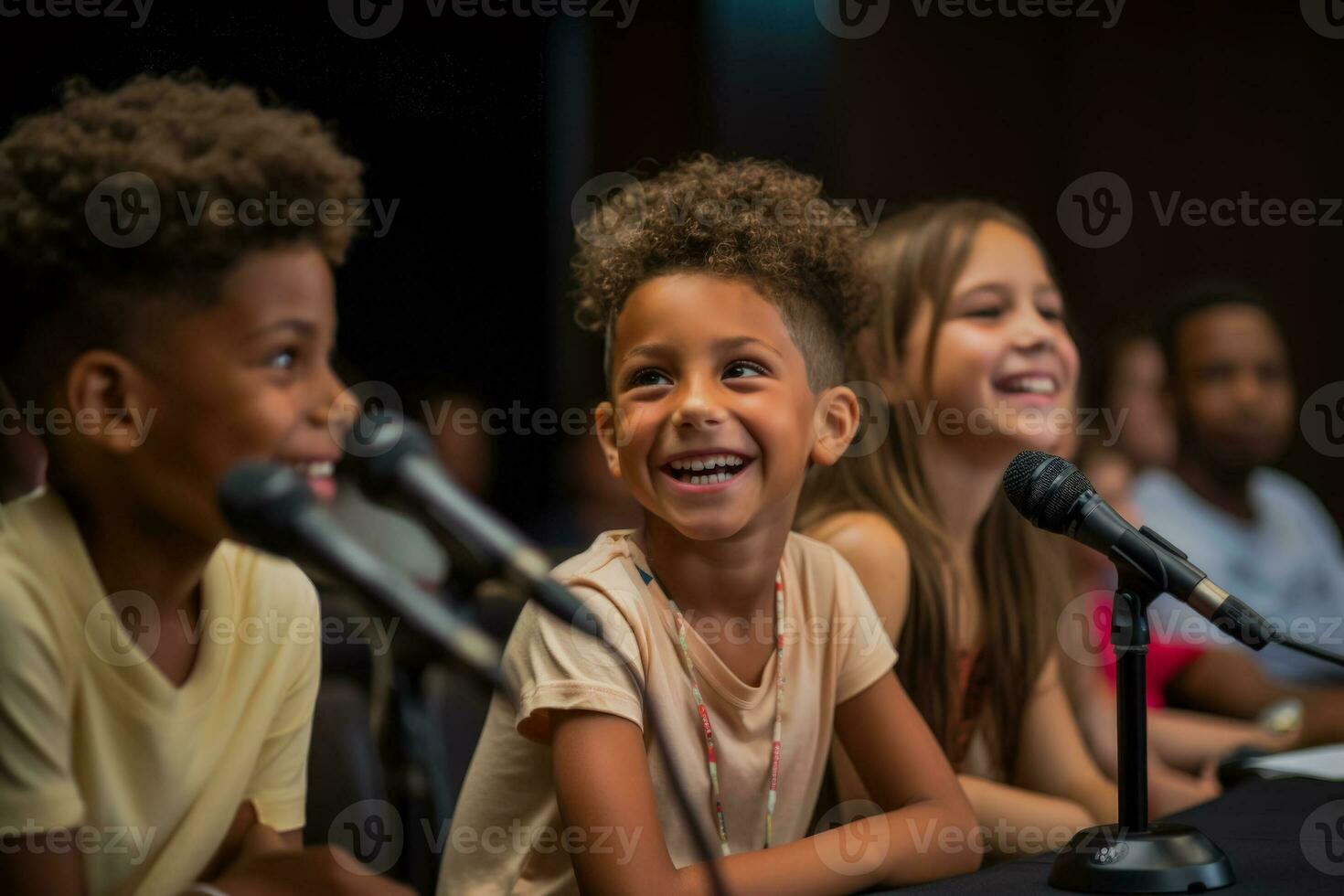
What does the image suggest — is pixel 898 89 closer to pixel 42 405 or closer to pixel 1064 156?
pixel 1064 156

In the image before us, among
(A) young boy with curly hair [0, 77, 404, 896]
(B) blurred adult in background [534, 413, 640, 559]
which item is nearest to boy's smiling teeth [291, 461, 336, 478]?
(A) young boy with curly hair [0, 77, 404, 896]

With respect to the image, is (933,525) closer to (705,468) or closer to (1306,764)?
(705,468)

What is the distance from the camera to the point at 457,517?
1.01 m

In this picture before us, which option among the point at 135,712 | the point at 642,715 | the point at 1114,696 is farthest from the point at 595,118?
the point at 1114,696

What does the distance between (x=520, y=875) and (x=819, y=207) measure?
810 millimetres

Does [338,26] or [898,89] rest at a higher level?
[898,89]

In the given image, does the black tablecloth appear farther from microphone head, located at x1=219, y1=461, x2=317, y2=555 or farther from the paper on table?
microphone head, located at x1=219, y1=461, x2=317, y2=555

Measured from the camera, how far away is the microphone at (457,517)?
1010 millimetres

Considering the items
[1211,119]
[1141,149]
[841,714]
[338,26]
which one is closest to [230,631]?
[338,26]

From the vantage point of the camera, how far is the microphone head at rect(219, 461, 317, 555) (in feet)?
3.29

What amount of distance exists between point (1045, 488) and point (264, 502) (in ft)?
2.40

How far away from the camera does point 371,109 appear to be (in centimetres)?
135

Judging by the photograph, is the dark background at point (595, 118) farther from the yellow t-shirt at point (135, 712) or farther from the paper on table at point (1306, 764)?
the paper on table at point (1306, 764)

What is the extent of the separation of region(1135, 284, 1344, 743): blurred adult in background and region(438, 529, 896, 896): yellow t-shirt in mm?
1715
